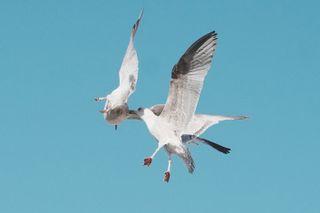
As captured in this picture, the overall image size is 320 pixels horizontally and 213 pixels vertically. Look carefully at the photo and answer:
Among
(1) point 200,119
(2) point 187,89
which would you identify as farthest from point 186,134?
(2) point 187,89

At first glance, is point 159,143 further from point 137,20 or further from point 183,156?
point 137,20

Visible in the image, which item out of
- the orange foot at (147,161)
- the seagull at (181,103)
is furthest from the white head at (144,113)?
the orange foot at (147,161)

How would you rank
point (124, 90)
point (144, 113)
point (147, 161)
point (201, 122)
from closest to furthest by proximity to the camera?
point (147, 161)
point (144, 113)
point (124, 90)
point (201, 122)

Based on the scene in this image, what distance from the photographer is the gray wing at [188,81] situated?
57.6 feet

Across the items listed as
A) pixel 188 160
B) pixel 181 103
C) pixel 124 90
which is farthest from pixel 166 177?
pixel 124 90

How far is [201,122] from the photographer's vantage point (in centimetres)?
2117

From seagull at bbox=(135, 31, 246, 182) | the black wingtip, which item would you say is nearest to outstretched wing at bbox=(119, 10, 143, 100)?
seagull at bbox=(135, 31, 246, 182)

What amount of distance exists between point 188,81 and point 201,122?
11.2ft

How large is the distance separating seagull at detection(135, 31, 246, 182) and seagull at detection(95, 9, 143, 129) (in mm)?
441

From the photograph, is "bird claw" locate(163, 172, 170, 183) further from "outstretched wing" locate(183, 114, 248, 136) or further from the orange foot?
"outstretched wing" locate(183, 114, 248, 136)

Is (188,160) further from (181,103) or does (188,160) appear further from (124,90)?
(124,90)

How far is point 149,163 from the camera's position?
57.8ft

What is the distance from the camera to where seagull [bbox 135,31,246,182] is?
17.6 metres

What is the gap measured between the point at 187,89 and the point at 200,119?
10.9 ft
